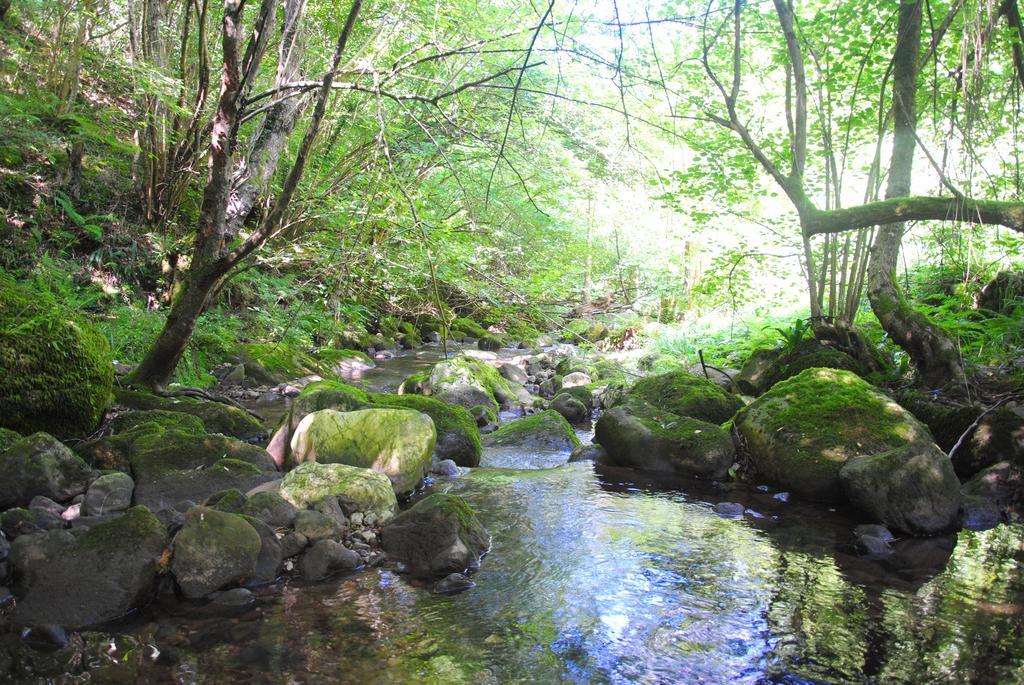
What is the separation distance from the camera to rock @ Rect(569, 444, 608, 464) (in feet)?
24.7

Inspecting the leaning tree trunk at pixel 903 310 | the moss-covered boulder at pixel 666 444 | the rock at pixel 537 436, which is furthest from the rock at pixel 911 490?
the rock at pixel 537 436

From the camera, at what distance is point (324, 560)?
4246mm

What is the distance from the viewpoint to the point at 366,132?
10.3 meters

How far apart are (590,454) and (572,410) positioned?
2.45 metres

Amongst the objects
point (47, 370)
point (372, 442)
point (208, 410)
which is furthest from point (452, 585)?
point (208, 410)

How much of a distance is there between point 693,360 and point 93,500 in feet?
37.8

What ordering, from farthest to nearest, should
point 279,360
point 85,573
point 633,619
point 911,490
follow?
point 279,360
point 911,490
point 633,619
point 85,573

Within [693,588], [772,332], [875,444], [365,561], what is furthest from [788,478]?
[772,332]

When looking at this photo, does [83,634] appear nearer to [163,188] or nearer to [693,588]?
[693,588]

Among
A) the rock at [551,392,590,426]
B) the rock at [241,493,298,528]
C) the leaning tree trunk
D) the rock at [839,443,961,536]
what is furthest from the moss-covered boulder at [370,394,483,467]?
the leaning tree trunk

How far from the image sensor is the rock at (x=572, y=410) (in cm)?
1002

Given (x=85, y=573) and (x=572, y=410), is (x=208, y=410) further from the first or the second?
(x=572, y=410)

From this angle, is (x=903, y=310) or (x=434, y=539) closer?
(x=434, y=539)

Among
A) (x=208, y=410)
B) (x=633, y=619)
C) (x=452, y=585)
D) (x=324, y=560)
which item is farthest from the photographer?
(x=208, y=410)
